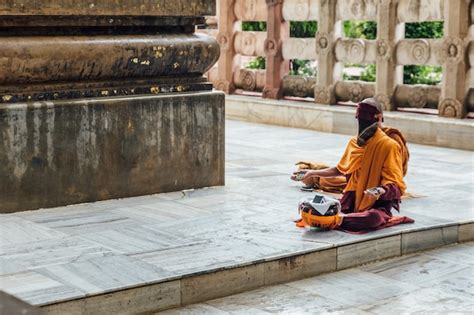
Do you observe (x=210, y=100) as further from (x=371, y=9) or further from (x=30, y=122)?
(x=371, y=9)

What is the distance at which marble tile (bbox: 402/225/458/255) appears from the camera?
6273 mm

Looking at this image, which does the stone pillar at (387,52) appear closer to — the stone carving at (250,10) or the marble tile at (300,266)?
the stone carving at (250,10)

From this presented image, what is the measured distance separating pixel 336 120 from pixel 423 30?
2.97 meters

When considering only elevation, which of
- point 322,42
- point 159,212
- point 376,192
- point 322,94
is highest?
point 322,42

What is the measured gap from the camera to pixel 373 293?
17.5 feet

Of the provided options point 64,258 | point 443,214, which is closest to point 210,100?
point 443,214

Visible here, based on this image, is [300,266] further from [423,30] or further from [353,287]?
[423,30]

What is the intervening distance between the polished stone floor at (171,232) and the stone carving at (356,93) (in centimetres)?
→ 371

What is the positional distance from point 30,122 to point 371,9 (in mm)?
6714

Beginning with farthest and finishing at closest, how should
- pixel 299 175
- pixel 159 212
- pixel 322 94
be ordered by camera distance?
pixel 322 94, pixel 299 175, pixel 159 212

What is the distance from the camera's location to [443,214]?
686 cm

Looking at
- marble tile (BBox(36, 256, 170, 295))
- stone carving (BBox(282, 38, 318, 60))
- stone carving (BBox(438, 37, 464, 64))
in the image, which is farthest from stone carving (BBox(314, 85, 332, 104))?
marble tile (BBox(36, 256, 170, 295))

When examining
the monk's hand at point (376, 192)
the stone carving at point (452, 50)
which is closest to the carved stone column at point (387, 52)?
the stone carving at point (452, 50)

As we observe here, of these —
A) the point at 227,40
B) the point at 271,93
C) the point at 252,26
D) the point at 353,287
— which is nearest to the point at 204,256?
the point at 353,287
